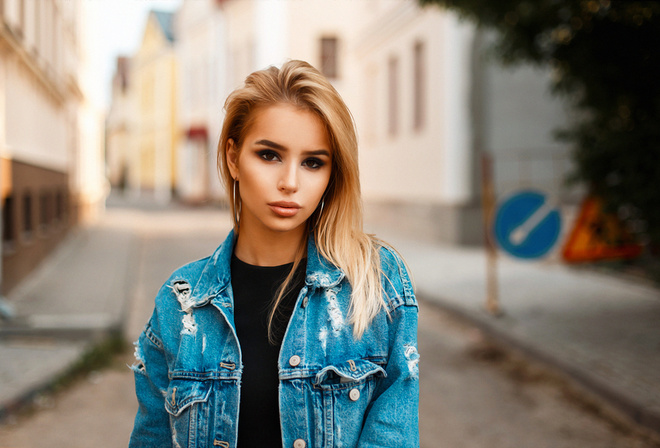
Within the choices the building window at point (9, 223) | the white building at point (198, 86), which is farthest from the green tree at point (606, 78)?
the white building at point (198, 86)

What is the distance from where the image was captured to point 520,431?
14.6 feet

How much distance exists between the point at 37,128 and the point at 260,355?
36.1ft

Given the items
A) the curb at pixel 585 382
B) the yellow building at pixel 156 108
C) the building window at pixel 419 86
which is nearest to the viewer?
the curb at pixel 585 382

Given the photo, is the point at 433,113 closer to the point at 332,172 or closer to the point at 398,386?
the point at 332,172

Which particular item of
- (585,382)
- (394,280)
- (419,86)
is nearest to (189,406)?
(394,280)

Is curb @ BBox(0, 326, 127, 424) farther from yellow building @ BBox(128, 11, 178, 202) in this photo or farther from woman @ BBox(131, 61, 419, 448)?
yellow building @ BBox(128, 11, 178, 202)

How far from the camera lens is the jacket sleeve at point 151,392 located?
1.62 metres

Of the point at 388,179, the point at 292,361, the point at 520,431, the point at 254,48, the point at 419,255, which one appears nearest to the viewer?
the point at 292,361

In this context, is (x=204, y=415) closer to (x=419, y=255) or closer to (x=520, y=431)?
(x=520, y=431)

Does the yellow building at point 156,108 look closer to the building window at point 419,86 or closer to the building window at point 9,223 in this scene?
the building window at point 419,86

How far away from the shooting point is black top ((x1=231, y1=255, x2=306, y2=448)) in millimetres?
1543

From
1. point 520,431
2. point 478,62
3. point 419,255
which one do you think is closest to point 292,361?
point 520,431

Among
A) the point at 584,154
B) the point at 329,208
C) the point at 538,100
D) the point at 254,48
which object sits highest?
the point at 254,48

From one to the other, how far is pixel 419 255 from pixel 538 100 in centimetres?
441
